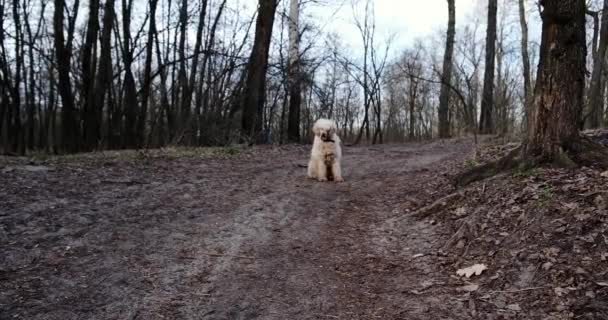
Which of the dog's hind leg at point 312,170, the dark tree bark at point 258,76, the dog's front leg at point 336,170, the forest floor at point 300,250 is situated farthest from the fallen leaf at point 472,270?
the dark tree bark at point 258,76

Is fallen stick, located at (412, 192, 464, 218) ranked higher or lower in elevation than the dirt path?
higher

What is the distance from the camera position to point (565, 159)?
5.02 meters

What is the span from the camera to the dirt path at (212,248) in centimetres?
339

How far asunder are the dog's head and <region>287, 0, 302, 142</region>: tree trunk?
698 cm

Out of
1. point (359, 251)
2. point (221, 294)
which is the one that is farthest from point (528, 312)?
point (221, 294)

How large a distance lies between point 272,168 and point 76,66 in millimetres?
14011

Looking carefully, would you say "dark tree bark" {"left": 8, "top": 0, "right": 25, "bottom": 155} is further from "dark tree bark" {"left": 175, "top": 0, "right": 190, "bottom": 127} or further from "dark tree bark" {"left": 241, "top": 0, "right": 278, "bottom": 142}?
"dark tree bark" {"left": 241, "top": 0, "right": 278, "bottom": 142}

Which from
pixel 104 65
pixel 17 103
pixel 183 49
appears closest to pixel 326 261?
pixel 104 65

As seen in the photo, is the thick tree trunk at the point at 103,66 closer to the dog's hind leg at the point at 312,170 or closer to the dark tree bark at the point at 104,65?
the dark tree bark at the point at 104,65

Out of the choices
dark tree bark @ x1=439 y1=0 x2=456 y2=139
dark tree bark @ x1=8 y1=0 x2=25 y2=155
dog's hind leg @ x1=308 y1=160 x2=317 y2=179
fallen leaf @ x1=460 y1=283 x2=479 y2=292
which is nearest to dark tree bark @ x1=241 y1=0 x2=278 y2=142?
dog's hind leg @ x1=308 y1=160 x2=317 y2=179

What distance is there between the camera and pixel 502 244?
4.01 meters

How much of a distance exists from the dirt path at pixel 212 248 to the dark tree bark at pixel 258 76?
5.87m

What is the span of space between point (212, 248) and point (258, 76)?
948 cm

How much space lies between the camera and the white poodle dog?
7887 millimetres
